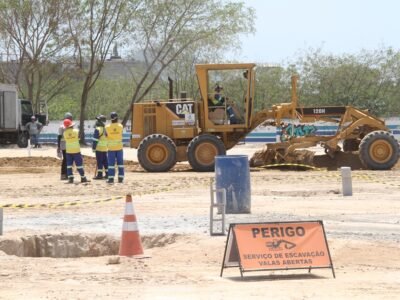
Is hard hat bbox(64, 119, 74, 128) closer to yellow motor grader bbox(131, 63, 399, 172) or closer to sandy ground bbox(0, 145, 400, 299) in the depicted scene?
sandy ground bbox(0, 145, 400, 299)

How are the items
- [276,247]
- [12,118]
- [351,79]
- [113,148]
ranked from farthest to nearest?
1. [351,79]
2. [12,118]
3. [113,148]
4. [276,247]

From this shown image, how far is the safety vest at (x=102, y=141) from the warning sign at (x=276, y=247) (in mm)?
14185

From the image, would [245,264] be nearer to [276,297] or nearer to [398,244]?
[276,297]

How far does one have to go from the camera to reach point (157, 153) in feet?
97.6

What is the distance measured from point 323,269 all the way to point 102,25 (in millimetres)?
44995

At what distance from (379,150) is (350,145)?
1665mm

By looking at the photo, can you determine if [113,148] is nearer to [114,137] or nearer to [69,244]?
[114,137]

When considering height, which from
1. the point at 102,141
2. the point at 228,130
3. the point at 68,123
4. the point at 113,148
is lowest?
the point at 113,148

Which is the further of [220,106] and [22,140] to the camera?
[22,140]

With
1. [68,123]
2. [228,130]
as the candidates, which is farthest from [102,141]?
[228,130]

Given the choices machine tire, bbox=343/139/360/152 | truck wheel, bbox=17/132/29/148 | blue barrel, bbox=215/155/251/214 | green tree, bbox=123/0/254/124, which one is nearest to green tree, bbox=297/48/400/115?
green tree, bbox=123/0/254/124

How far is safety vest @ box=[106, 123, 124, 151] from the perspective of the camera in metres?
24.4

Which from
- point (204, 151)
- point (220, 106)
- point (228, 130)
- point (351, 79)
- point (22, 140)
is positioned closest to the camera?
point (204, 151)

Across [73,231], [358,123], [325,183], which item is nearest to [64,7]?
[358,123]
